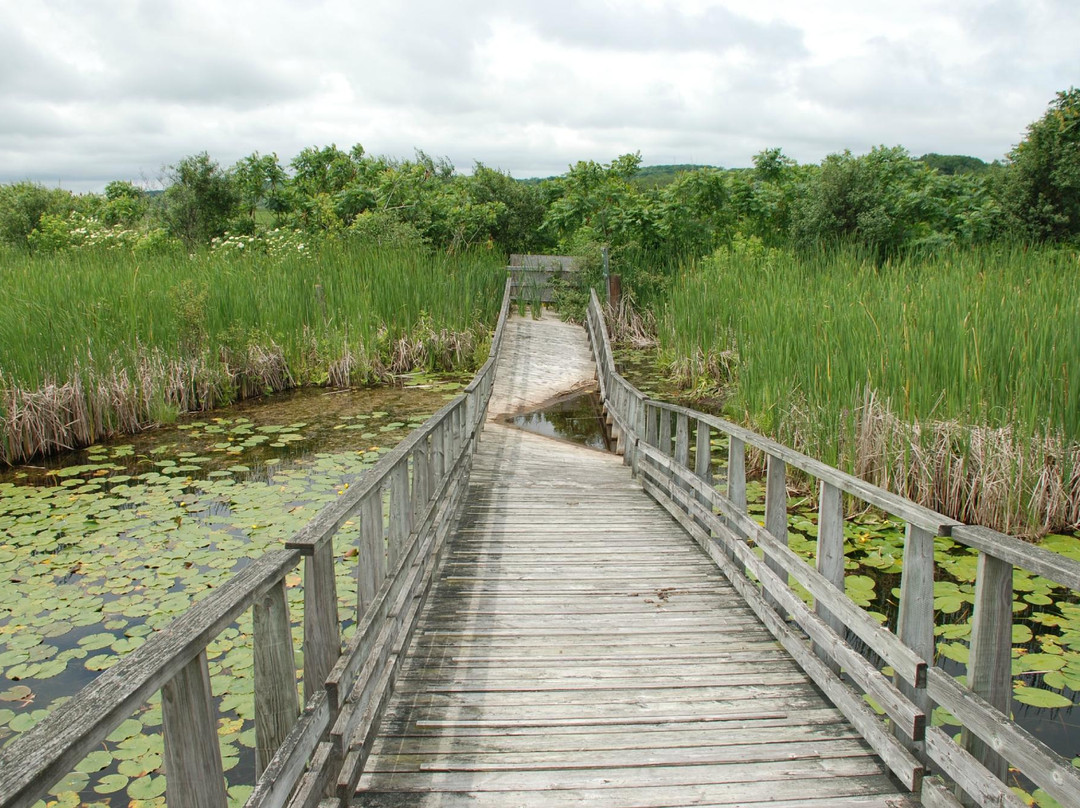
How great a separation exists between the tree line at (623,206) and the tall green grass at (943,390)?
8.67m

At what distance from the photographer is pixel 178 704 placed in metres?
1.61

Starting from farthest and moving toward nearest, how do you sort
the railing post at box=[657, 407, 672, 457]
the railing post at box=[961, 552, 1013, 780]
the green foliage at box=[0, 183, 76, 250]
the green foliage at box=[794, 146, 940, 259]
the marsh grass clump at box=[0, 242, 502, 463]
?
the green foliage at box=[0, 183, 76, 250]
the green foliage at box=[794, 146, 940, 259]
the marsh grass clump at box=[0, 242, 502, 463]
the railing post at box=[657, 407, 672, 457]
the railing post at box=[961, 552, 1013, 780]

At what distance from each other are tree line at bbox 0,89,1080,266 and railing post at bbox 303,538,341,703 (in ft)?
45.4

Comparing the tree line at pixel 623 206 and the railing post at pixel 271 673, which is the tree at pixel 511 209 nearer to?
the tree line at pixel 623 206

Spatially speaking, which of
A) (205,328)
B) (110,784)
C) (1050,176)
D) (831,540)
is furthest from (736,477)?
(1050,176)

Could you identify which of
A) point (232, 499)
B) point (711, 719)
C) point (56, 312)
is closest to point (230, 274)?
point (56, 312)

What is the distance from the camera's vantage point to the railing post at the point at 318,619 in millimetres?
2414

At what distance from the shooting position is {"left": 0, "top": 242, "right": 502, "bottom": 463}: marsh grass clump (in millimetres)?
8336

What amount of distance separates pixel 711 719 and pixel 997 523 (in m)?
3.59

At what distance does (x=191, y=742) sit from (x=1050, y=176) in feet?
64.4

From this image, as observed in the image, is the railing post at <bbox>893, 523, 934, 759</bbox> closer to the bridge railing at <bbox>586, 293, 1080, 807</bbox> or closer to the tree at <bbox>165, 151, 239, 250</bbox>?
the bridge railing at <bbox>586, 293, 1080, 807</bbox>

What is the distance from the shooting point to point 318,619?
250 cm

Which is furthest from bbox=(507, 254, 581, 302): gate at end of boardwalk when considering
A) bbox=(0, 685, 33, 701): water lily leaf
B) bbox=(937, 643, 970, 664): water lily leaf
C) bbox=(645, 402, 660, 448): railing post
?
bbox=(0, 685, 33, 701): water lily leaf

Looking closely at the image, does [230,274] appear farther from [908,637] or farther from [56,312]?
[908,637]
